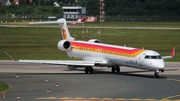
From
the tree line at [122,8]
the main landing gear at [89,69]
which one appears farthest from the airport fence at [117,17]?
the main landing gear at [89,69]

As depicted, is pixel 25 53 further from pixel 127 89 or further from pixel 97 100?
pixel 97 100

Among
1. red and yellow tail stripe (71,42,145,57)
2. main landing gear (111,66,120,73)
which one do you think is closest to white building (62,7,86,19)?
red and yellow tail stripe (71,42,145,57)

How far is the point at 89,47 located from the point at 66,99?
19756mm

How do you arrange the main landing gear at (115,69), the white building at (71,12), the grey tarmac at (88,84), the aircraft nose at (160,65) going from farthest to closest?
1. the white building at (71,12)
2. the main landing gear at (115,69)
3. the aircraft nose at (160,65)
4. the grey tarmac at (88,84)

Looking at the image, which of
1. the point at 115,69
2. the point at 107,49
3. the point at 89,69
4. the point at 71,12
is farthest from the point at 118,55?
the point at 71,12

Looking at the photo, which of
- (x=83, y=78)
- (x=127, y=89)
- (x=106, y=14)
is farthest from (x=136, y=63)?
(x=106, y=14)

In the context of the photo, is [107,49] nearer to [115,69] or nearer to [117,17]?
[115,69]

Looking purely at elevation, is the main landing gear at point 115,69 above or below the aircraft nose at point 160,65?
below

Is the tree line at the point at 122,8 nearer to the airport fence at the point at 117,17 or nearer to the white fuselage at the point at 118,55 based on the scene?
the airport fence at the point at 117,17

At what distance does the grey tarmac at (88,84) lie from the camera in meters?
38.1

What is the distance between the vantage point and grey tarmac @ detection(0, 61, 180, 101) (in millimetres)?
38062

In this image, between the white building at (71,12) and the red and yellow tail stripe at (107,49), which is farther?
the white building at (71,12)

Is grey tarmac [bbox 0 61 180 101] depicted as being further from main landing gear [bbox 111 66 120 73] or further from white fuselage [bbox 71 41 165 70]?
white fuselage [bbox 71 41 165 70]

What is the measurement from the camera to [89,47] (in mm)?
55938
